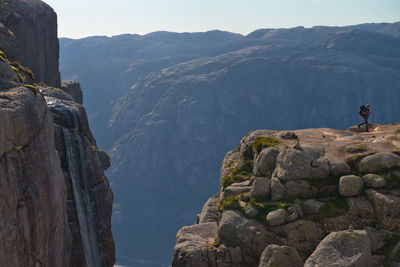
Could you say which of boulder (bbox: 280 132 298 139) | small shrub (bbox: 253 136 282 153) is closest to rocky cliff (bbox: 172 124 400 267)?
small shrub (bbox: 253 136 282 153)

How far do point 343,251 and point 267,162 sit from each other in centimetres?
1973

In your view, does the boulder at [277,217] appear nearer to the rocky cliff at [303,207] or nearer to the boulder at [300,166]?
the rocky cliff at [303,207]

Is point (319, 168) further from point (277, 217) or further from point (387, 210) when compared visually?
point (387, 210)

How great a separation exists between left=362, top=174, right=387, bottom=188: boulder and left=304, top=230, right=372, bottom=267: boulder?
1044 centimetres

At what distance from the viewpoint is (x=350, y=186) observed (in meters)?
45.8

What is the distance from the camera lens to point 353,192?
150ft

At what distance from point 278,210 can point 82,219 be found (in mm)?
24771

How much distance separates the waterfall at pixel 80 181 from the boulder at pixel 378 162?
33340mm

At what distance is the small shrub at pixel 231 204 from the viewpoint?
162ft

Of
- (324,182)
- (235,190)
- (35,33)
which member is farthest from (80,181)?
(35,33)

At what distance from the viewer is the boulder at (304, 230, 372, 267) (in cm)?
3409

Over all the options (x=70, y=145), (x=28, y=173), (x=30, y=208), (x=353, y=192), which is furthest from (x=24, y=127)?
(x=353, y=192)

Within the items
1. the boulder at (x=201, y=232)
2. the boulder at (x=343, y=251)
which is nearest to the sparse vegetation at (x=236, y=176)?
the boulder at (x=201, y=232)

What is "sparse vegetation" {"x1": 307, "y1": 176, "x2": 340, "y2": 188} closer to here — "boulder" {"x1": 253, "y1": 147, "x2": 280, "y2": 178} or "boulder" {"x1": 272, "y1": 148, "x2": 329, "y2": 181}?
"boulder" {"x1": 272, "y1": 148, "x2": 329, "y2": 181}
